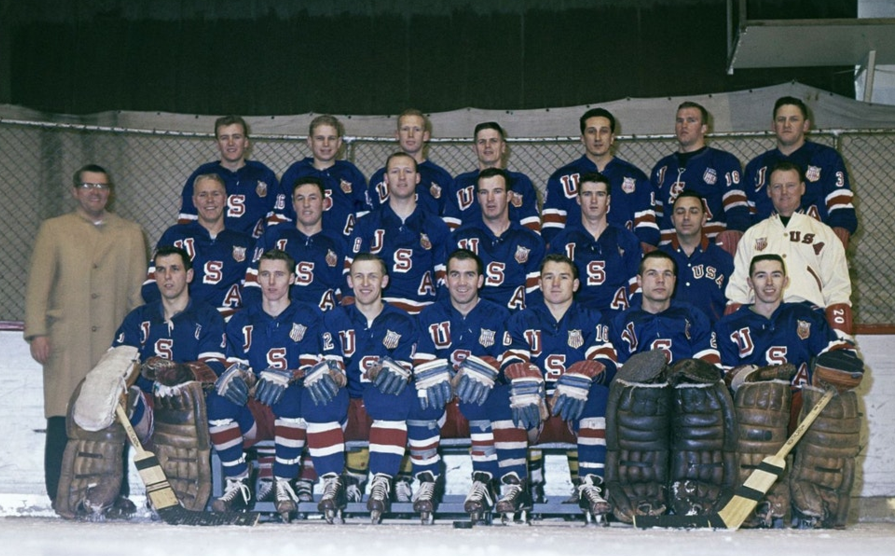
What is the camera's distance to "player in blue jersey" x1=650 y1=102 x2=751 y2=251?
4.59m

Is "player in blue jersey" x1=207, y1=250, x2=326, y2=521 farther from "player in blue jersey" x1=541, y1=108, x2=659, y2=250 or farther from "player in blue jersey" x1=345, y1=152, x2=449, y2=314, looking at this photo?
"player in blue jersey" x1=541, y1=108, x2=659, y2=250

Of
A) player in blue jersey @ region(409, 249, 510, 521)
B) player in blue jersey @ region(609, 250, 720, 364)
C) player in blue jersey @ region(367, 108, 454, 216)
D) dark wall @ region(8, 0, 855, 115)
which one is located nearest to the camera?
player in blue jersey @ region(409, 249, 510, 521)

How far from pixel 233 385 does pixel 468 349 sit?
3.21 feet

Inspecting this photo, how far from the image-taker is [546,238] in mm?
4531

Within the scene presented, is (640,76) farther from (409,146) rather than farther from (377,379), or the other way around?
(377,379)

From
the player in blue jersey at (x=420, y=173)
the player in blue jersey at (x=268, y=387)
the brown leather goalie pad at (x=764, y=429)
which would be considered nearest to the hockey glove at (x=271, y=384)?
the player in blue jersey at (x=268, y=387)

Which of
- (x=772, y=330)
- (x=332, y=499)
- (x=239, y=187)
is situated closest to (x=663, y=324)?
(x=772, y=330)

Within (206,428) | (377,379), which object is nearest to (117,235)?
(206,428)

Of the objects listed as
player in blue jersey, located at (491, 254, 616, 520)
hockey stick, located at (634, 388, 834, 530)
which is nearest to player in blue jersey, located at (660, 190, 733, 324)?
player in blue jersey, located at (491, 254, 616, 520)

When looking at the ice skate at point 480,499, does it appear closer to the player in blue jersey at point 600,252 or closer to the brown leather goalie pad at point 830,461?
the player in blue jersey at point 600,252

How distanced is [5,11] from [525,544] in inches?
245

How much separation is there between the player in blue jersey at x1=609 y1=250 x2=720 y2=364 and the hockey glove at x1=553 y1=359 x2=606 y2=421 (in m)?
0.41

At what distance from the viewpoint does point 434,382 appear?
362 cm

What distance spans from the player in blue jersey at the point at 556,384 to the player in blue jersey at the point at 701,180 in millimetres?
880
